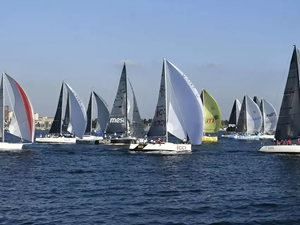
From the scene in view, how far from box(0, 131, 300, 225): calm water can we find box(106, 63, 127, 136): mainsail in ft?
88.9

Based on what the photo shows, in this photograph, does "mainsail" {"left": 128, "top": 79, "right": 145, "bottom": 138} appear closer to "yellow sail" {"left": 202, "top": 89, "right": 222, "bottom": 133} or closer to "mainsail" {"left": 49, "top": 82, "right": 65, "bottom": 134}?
"mainsail" {"left": 49, "top": 82, "right": 65, "bottom": 134}

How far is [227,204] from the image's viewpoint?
27234 mm

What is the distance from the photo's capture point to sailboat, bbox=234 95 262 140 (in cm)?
11519

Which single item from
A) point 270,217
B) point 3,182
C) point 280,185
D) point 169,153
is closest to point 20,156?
point 169,153

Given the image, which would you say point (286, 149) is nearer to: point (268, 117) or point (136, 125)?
point (136, 125)

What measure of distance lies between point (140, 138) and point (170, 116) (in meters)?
18.4

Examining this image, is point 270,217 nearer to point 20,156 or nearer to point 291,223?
point 291,223

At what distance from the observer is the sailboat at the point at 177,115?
186ft

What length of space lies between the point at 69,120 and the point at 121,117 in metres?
15.0

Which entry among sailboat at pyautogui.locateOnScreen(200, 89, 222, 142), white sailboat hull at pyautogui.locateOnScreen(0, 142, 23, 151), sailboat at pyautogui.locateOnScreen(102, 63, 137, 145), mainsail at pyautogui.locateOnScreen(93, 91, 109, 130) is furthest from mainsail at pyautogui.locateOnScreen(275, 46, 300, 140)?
sailboat at pyautogui.locateOnScreen(200, 89, 222, 142)

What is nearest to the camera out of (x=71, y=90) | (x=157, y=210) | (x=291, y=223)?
(x=291, y=223)

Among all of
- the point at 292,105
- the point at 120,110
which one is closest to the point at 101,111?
the point at 120,110

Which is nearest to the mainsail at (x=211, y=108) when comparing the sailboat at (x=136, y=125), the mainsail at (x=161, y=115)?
the sailboat at (x=136, y=125)

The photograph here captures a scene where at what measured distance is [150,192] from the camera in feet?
102
